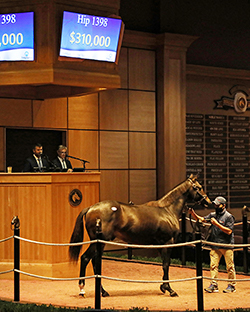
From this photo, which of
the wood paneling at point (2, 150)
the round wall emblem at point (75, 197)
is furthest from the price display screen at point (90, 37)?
the wood paneling at point (2, 150)

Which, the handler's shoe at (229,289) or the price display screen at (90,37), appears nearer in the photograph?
the handler's shoe at (229,289)

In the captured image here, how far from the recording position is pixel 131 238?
836 cm

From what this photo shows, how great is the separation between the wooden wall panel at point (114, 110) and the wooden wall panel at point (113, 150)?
0.18 m

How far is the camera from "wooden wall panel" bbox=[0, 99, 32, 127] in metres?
12.1

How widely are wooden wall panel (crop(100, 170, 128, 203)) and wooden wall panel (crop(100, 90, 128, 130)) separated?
1.04m

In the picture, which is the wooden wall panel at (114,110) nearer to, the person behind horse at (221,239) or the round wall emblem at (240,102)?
the round wall emblem at (240,102)

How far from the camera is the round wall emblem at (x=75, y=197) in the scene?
981cm

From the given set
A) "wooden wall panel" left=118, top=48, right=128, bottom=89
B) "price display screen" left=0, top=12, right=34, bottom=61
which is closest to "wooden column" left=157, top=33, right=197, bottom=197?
"wooden wall panel" left=118, top=48, right=128, bottom=89

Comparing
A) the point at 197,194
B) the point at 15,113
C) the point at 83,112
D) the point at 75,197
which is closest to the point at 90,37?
the point at 15,113

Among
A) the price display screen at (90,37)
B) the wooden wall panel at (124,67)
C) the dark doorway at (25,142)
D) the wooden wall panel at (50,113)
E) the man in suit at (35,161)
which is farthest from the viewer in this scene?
the wooden wall panel at (124,67)

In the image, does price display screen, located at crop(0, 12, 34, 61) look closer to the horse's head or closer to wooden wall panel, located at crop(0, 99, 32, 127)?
wooden wall panel, located at crop(0, 99, 32, 127)

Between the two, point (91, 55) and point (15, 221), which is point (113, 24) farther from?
point (15, 221)

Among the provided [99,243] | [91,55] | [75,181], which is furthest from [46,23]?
[99,243]

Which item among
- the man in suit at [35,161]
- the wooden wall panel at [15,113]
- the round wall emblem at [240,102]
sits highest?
the round wall emblem at [240,102]
